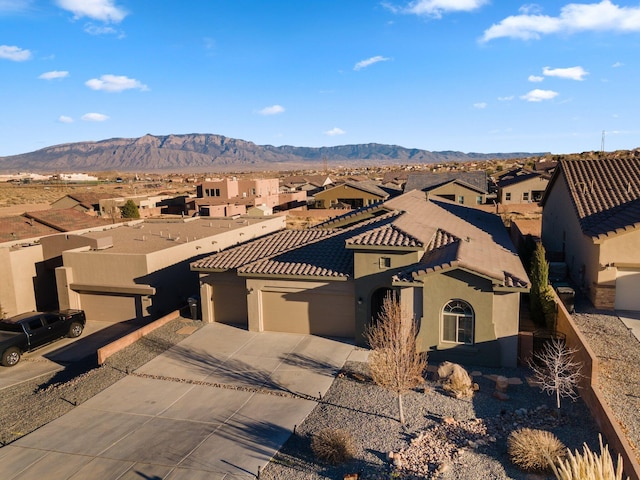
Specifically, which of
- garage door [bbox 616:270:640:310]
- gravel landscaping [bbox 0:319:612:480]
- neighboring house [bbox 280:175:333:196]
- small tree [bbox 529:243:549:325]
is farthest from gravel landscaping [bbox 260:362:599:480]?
neighboring house [bbox 280:175:333:196]

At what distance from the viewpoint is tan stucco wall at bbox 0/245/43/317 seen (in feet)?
84.1

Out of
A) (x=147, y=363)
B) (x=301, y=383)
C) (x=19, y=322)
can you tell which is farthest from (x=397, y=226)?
(x=19, y=322)

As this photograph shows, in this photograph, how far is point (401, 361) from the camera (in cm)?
1295

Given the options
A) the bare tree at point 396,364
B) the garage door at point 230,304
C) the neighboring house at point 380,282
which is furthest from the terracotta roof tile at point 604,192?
the garage door at point 230,304

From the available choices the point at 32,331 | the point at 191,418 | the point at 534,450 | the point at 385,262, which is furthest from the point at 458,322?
the point at 32,331

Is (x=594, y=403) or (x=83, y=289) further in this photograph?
(x=83, y=289)

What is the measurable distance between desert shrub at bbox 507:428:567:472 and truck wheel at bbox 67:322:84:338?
19.5 m

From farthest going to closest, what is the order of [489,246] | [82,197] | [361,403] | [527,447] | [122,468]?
1. [82,197]
2. [489,246]
3. [361,403]
4. [122,468]
5. [527,447]

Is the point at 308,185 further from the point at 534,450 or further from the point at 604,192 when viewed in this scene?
the point at 534,450

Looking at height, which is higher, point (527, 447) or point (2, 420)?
point (527, 447)

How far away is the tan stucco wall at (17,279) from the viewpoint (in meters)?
25.6

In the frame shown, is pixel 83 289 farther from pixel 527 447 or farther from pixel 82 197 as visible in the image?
pixel 82 197

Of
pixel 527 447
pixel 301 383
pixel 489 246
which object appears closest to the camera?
pixel 527 447

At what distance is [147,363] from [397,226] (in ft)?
35.3
